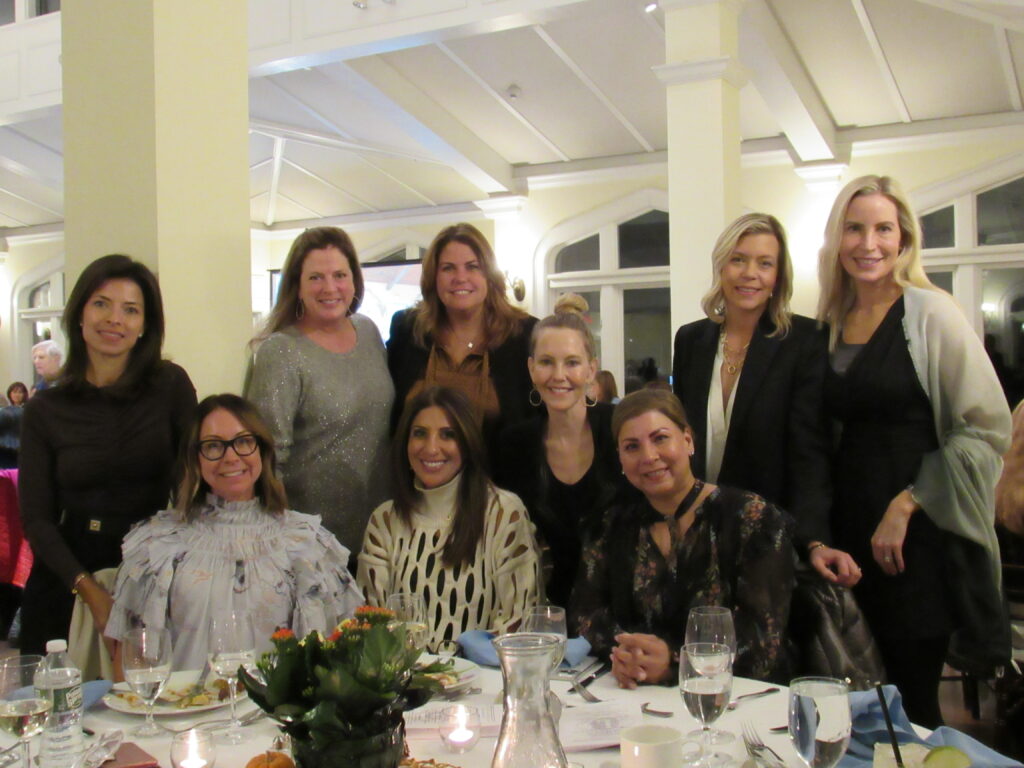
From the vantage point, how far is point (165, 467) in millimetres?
2605

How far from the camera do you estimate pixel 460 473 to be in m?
2.67

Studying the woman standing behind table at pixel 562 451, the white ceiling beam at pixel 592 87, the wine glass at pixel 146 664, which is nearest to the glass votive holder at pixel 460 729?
the wine glass at pixel 146 664

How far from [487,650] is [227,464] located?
0.86 meters

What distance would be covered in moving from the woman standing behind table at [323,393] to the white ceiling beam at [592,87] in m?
4.44

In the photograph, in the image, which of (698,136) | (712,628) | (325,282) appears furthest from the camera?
(698,136)

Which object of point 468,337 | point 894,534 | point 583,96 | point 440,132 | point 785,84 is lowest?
point 894,534

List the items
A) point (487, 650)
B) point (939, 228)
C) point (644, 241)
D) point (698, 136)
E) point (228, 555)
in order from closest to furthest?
point (487, 650)
point (228, 555)
point (698, 136)
point (939, 228)
point (644, 241)

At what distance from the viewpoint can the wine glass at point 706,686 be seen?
1.49 metres

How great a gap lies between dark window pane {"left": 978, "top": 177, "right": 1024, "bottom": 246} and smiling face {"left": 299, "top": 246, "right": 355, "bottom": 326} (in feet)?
21.5

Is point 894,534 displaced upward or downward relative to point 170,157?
downward

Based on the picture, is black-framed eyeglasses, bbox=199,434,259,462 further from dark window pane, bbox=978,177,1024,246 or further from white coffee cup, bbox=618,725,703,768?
dark window pane, bbox=978,177,1024,246

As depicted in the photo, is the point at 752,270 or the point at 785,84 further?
the point at 785,84

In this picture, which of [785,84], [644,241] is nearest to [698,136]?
[785,84]

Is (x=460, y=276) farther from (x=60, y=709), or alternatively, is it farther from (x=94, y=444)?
(x=60, y=709)
